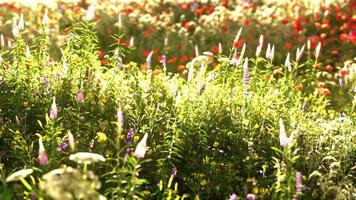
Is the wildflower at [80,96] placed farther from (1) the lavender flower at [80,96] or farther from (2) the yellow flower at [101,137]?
(2) the yellow flower at [101,137]

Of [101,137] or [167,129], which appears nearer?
[101,137]

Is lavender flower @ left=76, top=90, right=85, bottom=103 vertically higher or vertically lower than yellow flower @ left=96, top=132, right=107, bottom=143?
higher

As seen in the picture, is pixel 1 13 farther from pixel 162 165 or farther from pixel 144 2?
pixel 162 165

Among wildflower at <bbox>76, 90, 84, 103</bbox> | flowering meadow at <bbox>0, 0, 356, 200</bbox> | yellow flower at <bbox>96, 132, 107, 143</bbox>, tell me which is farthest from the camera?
wildflower at <bbox>76, 90, 84, 103</bbox>

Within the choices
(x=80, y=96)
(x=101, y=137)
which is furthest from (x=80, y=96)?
(x=101, y=137)

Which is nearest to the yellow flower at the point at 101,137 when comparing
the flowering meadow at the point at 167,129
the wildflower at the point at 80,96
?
the flowering meadow at the point at 167,129

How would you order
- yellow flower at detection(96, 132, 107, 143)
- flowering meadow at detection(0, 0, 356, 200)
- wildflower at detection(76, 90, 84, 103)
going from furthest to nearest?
wildflower at detection(76, 90, 84, 103) → yellow flower at detection(96, 132, 107, 143) → flowering meadow at detection(0, 0, 356, 200)

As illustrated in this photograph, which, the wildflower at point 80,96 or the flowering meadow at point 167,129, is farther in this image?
the wildflower at point 80,96

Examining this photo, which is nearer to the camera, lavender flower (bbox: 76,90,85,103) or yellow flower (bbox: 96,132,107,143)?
yellow flower (bbox: 96,132,107,143)

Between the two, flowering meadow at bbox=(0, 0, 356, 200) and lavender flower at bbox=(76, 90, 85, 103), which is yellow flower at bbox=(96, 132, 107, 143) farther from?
lavender flower at bbox=(76, 90, 85, 103)

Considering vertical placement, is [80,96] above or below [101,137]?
above

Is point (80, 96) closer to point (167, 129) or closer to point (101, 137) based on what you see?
point (101, 137)

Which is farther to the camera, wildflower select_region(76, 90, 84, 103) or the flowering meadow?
wildflower select_region(76, 90, 84, 103)

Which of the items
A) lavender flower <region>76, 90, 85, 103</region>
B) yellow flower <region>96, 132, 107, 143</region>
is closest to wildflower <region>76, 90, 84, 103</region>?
lavender flower <region>76, 90, 85, 103</region>
